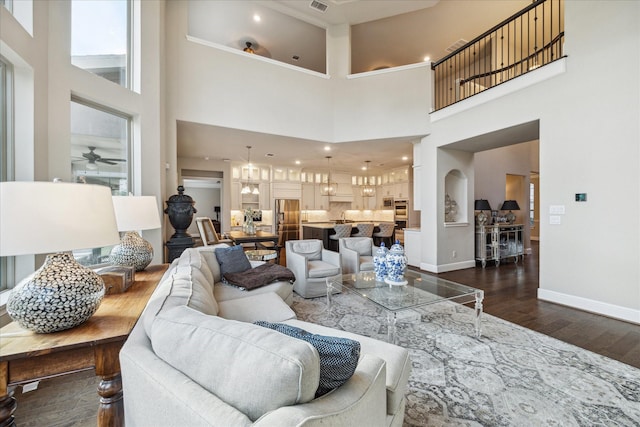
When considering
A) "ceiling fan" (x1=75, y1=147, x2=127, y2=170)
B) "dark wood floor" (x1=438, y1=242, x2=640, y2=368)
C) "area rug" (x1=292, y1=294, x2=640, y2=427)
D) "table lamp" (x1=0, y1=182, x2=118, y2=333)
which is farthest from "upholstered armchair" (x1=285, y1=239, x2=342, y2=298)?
"table lamp" (x1=0, y1=182, x2=118, y2=333)

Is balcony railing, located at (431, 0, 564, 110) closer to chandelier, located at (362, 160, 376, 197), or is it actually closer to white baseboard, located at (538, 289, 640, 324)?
chandelier, located at (362, 160, 376, 197)

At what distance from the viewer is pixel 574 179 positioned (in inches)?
132

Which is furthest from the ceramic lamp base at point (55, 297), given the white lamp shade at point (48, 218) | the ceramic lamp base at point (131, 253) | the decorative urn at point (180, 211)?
the decorative urn at point (180, 211)

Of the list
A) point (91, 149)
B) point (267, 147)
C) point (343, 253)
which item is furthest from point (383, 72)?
point (91, 149)

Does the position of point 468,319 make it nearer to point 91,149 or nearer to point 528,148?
point 91,149

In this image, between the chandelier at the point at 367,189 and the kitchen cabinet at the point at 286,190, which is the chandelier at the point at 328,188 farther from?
the chandelier at the point at 367,189

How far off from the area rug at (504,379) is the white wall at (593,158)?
4.36ft

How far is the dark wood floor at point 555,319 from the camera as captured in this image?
2.39 m

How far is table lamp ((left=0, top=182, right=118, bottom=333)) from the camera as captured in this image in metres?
0.94

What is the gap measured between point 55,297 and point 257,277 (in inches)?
72.1

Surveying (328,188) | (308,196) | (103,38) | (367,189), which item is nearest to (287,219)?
(308,196)

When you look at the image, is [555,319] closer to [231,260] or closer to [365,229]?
[231,260]

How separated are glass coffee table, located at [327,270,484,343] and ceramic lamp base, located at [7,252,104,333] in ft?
6.22

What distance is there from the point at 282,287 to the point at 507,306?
288 centimetres
